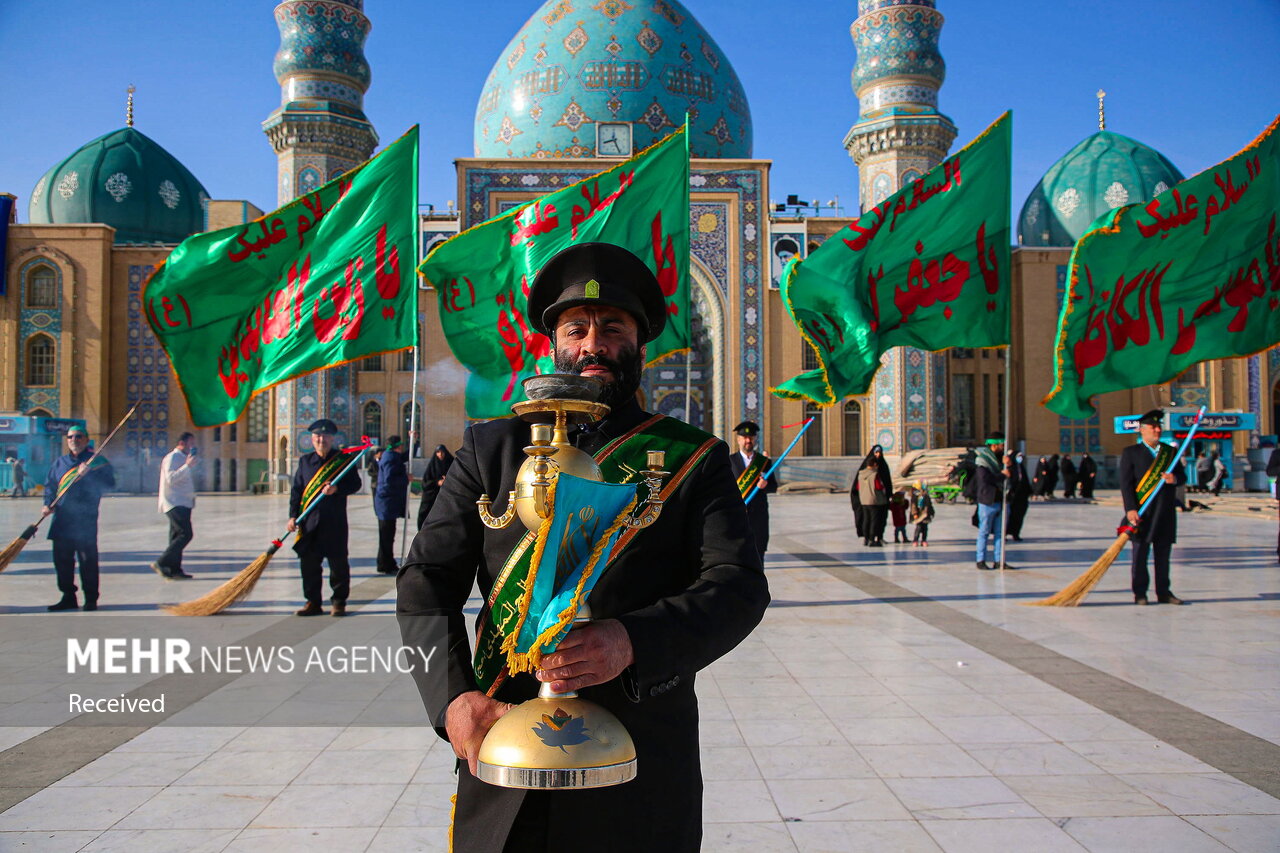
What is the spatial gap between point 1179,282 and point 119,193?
1205 inches

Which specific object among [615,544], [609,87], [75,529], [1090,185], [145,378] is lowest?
[75,529]

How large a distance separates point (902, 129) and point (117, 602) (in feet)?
72.1

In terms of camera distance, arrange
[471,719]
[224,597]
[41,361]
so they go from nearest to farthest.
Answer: [471,719], [224,597], [41,361]

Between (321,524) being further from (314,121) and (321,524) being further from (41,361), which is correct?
(41,361)

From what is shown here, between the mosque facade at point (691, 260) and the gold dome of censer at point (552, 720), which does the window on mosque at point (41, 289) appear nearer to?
the mosque facade at point (691, 260)

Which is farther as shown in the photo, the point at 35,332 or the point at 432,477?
the point at 35,332

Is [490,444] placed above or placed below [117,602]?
above

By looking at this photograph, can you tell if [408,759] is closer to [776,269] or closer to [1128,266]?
[1128,266]

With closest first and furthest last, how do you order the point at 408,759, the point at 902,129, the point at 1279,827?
the point at 1279,827 → the point at 408,759 → the point at 902,129

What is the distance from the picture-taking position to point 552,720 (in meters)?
1.36

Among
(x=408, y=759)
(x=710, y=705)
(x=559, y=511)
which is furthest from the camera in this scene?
(x=710, y=705)

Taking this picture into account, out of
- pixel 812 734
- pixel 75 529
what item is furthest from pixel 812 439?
pixel 812 734

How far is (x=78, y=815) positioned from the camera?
127 inches

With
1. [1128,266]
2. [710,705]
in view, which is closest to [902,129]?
[1128,266]
